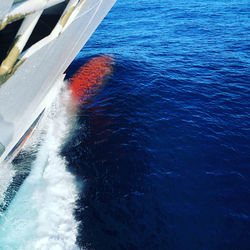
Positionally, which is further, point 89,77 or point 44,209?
point 89,77

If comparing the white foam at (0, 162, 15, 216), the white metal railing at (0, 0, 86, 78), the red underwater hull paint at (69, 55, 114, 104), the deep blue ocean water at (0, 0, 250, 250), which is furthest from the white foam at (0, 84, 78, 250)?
the white metal railing at (0, 0, 86, 78)

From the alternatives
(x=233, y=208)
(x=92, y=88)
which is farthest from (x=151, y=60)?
(x=233, y=208)

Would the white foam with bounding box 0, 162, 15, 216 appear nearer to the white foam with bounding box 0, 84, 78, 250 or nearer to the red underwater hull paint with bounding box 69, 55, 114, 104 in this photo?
the white foam with bounding box 0, 84, 78, 250

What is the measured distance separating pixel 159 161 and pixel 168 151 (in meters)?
1.07

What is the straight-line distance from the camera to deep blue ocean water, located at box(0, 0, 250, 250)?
9.30m

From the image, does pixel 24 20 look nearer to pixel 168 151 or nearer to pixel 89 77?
pixel 168 151

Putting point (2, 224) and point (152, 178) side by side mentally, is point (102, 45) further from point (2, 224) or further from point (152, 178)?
point (2, 224)

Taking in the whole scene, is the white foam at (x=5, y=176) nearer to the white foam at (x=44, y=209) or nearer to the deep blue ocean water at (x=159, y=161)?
the deep blue ocean water at (x=159, y=161)


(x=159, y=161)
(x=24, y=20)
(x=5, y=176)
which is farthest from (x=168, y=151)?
(x=24, y=20)

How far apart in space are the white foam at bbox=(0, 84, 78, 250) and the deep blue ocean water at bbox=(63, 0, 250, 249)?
69cm

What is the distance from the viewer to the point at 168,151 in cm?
1304

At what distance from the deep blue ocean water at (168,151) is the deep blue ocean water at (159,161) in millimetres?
55

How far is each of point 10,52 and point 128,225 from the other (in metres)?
8.69

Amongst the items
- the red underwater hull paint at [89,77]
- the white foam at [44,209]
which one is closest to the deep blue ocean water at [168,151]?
the white foam at [44,209]
